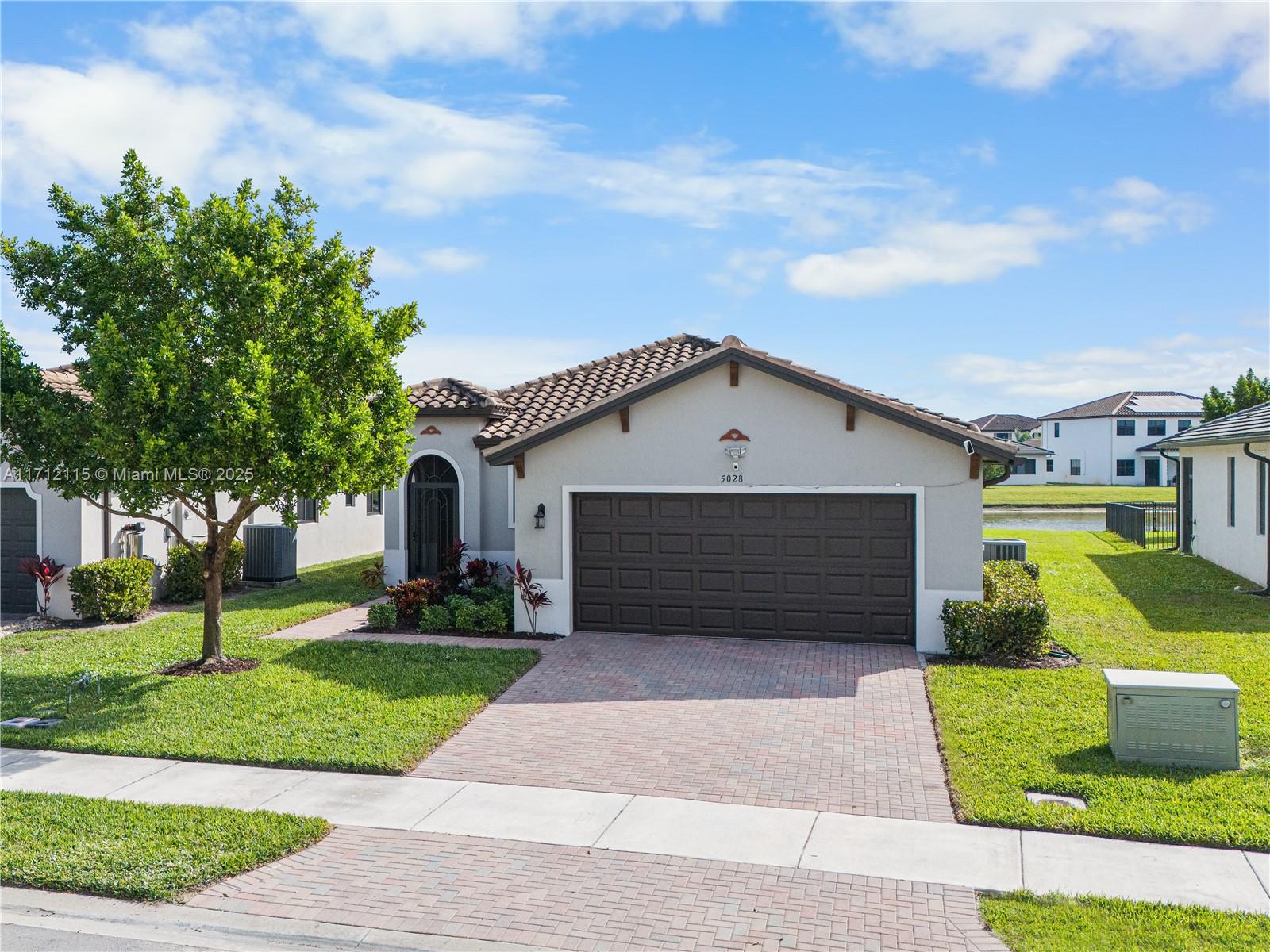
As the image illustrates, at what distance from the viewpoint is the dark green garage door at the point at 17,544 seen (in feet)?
54.7

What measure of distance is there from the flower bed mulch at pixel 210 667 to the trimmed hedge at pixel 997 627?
937 cm

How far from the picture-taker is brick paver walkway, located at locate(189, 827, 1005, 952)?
5883 mm

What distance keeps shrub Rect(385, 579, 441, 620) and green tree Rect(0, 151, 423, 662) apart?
3790mm

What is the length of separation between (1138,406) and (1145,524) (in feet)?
155

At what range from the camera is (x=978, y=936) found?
5.86 meters

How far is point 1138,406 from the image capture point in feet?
228

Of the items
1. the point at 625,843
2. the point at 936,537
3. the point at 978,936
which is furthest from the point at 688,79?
the point at 978,936

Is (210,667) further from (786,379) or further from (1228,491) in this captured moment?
(1228,491)

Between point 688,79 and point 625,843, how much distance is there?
10149 millimetres

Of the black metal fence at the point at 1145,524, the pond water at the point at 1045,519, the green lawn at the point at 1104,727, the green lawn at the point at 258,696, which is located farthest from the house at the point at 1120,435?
the green lawn at the point at 258,696

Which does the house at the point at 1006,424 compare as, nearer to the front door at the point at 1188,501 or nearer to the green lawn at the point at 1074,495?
the green lawn at the point at 1074,495

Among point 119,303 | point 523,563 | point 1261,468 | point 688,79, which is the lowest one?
point 523,563

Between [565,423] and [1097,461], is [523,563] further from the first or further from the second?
[1097,461]

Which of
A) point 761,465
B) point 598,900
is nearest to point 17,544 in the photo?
point 761,465
